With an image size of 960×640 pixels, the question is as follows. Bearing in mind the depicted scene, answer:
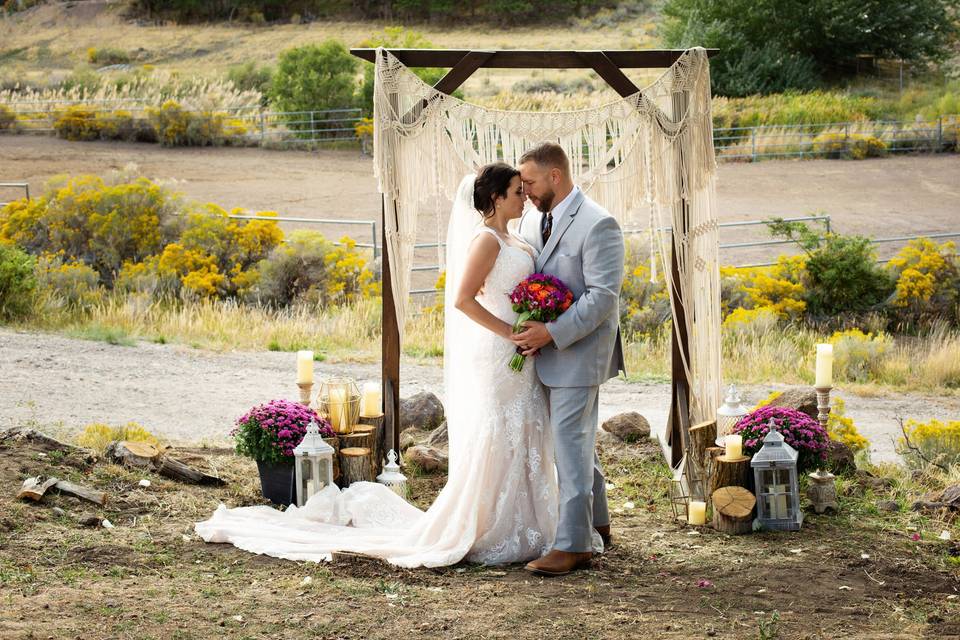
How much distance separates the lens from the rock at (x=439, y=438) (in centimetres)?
696

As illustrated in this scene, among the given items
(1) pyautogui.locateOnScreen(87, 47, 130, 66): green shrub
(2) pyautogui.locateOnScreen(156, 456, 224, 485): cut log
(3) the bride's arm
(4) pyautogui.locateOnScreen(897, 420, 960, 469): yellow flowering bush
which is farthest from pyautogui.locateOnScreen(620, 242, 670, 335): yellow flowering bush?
(1) pyautogui.locateOnScreen(87, 47, 130, 66): green shrub

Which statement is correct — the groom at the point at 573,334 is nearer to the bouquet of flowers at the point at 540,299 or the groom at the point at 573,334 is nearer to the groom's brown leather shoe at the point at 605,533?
the bouquet of flowers at the point at 540,299

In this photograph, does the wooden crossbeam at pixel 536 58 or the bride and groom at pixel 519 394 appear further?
the wooden crossbeam at pixel 536 58

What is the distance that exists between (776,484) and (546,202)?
1750 millimetres

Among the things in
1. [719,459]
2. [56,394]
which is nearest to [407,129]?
[719,459]

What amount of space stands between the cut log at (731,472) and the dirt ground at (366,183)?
401 inches

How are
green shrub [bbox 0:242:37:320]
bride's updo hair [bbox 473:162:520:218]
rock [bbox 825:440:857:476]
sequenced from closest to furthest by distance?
bride's updo hair [bbox 473:162:520:218] < rock [bbox 825:440:857:476] < green shrub [bbox 0:242:37:320]

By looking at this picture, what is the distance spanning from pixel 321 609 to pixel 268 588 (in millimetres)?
345

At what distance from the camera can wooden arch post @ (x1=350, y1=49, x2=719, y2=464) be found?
19.6 feet

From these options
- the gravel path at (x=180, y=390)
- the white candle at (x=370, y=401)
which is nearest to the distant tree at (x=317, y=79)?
the gravel path at (x=180, y=390)

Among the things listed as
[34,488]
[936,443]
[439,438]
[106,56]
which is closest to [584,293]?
[439,438]

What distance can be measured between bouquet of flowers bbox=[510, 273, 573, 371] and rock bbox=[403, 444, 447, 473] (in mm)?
1800

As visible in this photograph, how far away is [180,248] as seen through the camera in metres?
12.5

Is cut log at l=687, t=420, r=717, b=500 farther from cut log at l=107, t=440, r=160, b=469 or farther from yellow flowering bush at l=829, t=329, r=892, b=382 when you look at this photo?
yellow flowering bush at l=829, t=329, r=892, b=382
